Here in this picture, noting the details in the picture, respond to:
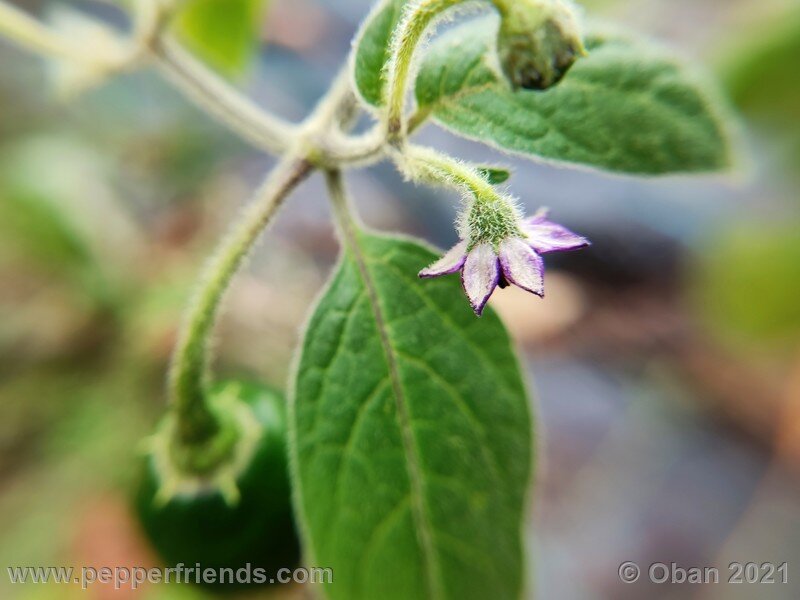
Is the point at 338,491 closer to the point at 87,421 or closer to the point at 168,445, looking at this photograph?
the point at 168,445

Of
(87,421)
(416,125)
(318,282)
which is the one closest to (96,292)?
(87,421)

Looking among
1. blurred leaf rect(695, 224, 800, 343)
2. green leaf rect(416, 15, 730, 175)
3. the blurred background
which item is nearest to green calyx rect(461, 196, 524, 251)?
green leaf rect(416, 15, 730, 175)

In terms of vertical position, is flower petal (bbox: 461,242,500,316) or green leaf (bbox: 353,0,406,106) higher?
green leaf (bbox: 353,0,406,106)

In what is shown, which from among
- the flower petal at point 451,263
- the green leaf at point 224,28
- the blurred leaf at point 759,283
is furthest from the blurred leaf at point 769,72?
the flower petal at point 451,263

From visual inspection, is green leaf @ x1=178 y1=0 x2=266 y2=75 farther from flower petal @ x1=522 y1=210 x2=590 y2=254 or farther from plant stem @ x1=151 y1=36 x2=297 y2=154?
flower petal @ x1=522 y1=210 x2=590 y2=254

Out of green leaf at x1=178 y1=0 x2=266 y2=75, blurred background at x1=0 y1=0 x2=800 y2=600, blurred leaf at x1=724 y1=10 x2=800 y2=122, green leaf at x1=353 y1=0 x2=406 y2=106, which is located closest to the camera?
green leaf at x1=353 y1=0 x2=406 y2=106

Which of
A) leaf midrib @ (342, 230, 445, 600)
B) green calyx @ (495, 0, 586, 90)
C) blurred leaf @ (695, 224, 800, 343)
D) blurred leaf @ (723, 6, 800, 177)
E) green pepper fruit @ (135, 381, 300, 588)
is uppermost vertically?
blurred leaf @ (723, 6, 800, 177)
